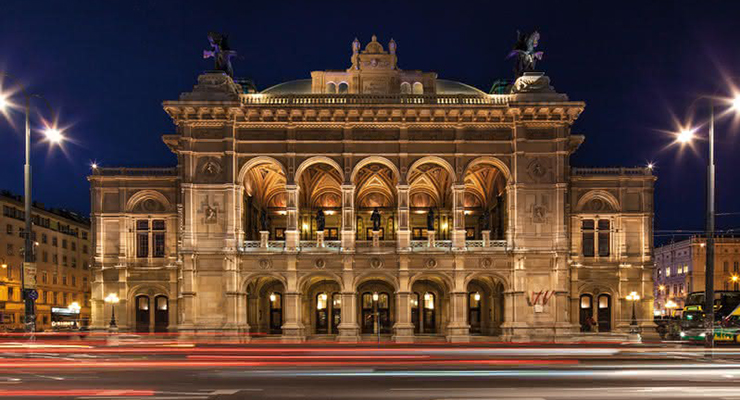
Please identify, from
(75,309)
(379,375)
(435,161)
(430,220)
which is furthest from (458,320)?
(75,309)

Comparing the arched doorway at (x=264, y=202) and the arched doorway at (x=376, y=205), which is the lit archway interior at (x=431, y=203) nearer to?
the arched doorway at (x=376, y=205)

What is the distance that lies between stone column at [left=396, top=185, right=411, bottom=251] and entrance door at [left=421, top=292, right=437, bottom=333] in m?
9.21

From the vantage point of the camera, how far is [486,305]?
180 feet

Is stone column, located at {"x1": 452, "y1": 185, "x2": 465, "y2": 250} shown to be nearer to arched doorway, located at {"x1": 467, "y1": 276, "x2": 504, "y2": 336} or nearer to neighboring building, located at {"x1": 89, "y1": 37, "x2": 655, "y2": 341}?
neighboring building, located at {"x1": 89, "y1": 37, "x2": 655, "y2": 341}

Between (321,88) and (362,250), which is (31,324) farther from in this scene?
(321,88)

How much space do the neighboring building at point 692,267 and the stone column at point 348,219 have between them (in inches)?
2522

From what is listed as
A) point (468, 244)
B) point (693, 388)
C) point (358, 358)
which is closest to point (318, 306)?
point (468, 244)

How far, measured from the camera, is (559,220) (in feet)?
156

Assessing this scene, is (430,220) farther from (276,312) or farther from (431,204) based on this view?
(276,312)

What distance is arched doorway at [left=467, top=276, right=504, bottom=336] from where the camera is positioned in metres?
52.5

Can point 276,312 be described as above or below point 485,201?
below

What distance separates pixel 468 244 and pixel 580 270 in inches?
357

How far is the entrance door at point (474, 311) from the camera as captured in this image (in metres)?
56.1

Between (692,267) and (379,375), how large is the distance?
9618 centimetres
